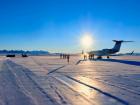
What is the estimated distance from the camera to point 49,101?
27.9ft

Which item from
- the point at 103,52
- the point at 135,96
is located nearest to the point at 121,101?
the point at 135,96

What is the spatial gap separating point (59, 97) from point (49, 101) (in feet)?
2.62

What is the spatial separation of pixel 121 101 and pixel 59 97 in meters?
2.20

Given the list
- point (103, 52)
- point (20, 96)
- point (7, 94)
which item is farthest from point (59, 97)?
point (103, 52)

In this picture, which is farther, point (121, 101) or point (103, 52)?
point (103, 52)

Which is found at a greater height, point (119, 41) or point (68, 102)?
point (119, 41)

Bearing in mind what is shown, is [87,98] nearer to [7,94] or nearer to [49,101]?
[49,101]

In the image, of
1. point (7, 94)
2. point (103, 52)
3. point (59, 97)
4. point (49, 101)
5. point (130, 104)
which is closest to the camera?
point (130, 104)

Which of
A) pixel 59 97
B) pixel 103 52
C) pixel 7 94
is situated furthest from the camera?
pixel 103 52

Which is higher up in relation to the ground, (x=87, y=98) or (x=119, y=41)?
(x=119, y=41)

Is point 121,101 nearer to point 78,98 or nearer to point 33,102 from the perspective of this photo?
point 78,98

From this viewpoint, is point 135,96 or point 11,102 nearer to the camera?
point 11,102

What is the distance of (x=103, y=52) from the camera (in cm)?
6694

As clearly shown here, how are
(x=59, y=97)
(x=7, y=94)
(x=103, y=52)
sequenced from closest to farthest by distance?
(x=59, y=97) < (x=7, y=94) < (x=103, y=52)
